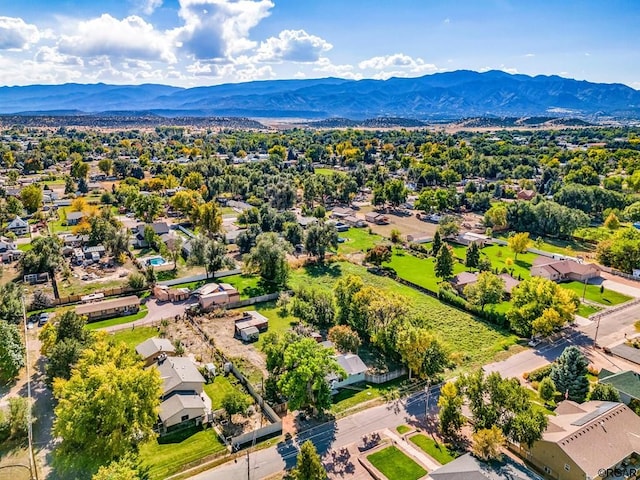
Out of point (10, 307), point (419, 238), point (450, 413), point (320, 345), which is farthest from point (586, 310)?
point (10, 307)

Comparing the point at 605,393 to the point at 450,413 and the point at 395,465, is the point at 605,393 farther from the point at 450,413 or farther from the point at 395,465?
the point at 395,465

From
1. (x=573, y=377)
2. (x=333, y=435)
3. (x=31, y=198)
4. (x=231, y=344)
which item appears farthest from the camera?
(x=31, y=198)

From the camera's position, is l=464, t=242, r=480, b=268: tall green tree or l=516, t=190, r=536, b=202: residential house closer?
l=464, t=242, r=480, b=268: tall green tree

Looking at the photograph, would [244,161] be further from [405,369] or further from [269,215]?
[405,369]

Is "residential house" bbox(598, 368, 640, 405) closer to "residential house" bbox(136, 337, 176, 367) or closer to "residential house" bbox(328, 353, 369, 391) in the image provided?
"residential house" bbox(328, 353, 369, 391)

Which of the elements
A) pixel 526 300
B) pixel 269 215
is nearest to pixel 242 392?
pixel 526 300

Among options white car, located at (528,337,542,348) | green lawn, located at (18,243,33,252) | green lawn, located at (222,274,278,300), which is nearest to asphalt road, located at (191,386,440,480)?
white car, located at (528,337,542,348)
